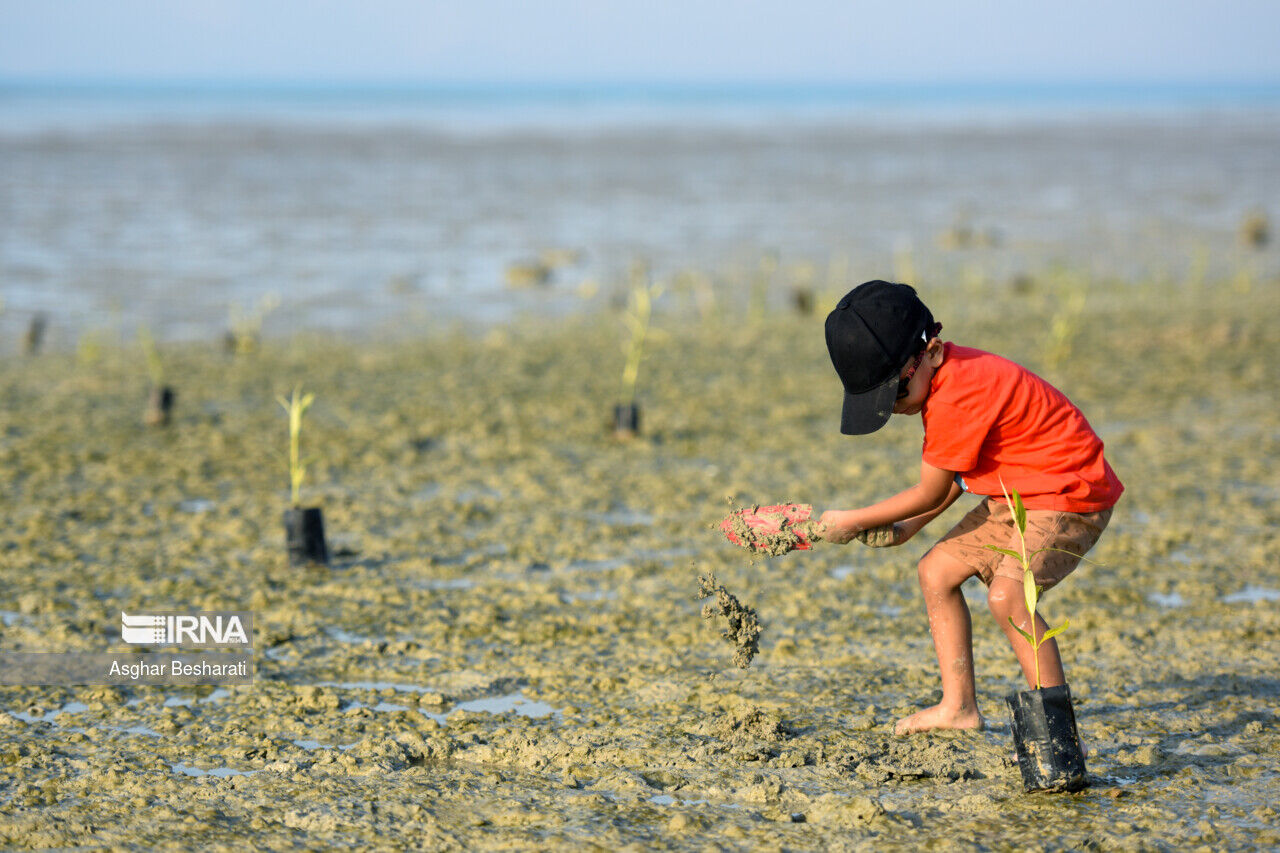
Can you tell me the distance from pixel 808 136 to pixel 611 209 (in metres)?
22.8

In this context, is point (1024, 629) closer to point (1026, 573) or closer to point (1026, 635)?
point (1026, 635)

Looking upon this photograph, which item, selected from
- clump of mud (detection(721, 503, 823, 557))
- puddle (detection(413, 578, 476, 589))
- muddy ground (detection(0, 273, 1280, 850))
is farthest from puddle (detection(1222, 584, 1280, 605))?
puddle (detection(413, 578, 476, 589))

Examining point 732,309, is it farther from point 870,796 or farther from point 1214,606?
point 870,796

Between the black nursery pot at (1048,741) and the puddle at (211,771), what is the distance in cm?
199

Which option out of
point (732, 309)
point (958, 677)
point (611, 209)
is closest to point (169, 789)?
point (958, 677)

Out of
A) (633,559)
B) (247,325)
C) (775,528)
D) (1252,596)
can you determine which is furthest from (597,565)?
(247,325)

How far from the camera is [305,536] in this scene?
5.16 metres

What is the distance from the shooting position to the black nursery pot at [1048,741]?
129 inches

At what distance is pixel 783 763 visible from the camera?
3551 mm

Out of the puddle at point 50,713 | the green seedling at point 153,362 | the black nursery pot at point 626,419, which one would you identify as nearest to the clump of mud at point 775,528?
the puddle at point 50,713

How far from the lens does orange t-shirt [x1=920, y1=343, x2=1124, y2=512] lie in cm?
334

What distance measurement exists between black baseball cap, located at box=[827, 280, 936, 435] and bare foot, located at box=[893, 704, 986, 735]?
929mm

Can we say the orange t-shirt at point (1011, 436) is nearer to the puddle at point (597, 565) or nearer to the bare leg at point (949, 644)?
the bare leg at point (949, 644)

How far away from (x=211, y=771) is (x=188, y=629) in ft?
3.84
